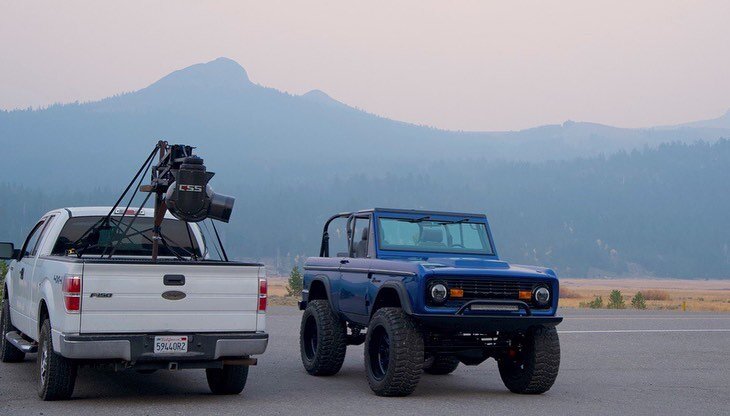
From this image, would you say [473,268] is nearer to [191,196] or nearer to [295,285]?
[191,196]

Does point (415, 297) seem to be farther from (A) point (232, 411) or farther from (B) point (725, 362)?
(B) point (725, 362)

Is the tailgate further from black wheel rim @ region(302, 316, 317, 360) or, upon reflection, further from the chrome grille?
black wheel rim @ region(302, 316, 317, 360)

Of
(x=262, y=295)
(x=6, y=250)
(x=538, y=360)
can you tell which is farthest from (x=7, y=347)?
(x=538, y=360)

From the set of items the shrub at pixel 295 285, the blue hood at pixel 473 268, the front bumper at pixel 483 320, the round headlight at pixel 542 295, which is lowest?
the shrub at pixel 295 285

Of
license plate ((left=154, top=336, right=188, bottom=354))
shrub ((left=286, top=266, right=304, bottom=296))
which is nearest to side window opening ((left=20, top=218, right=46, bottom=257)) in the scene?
license plate ((left=154, top=336, right=188, bottom=354))

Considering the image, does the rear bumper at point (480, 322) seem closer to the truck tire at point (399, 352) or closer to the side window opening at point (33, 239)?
the truck tire at point (399, 352)

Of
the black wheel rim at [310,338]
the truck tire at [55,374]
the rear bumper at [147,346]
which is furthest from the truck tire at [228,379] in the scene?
the black wheel rim at [310,338]

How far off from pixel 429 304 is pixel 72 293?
365 cm

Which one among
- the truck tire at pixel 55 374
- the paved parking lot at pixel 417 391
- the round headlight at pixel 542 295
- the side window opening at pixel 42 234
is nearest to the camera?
the truck tire at pixel 55 374

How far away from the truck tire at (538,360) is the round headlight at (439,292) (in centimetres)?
133

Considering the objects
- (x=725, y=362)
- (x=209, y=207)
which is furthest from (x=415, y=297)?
(x=725, y=362)

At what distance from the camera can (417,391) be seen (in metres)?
12.0

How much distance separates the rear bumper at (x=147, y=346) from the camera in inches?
386

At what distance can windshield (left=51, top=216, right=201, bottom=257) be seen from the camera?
12523mm
